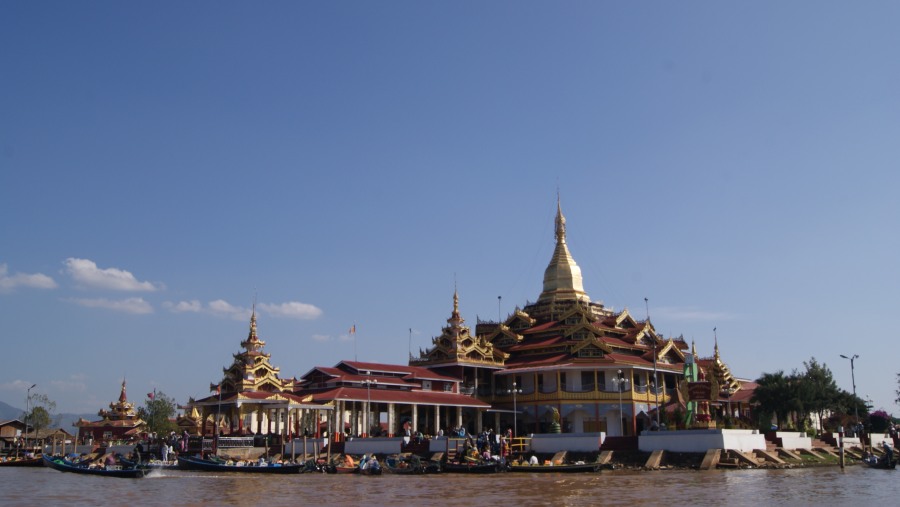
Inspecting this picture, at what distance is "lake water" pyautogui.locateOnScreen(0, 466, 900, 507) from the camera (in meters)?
27.5

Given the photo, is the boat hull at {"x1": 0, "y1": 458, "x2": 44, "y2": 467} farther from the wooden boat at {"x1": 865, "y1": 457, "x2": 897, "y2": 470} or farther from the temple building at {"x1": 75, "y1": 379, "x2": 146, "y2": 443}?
the wooden boat at {"x1": 865, "y1": 457, "x2": 897, "y2": 470}

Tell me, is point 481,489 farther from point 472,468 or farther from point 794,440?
point 794,440

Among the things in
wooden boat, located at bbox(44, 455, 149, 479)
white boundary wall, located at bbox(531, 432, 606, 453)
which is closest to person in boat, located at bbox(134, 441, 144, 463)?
wooden boat, located at bbox(44, 455, 149, 479)

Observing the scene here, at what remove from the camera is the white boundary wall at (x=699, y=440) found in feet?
132

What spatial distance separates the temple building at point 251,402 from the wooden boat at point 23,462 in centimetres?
866

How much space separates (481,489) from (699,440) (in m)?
13.7

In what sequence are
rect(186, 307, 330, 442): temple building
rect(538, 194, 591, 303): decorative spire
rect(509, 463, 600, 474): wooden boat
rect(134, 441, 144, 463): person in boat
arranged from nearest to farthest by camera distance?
1. rect(509, 463, 600, 474): wooden boat
2. rect(134, 441, 144, 463): person in boat
3. rect(186, 307, 330, 442): temple building
4. rect(538, 194, 591, 303): decorative spire

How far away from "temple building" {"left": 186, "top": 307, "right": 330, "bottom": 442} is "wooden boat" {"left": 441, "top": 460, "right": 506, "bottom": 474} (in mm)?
12232

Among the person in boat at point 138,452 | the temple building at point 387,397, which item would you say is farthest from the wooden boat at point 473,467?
the person in boat at point 138,452

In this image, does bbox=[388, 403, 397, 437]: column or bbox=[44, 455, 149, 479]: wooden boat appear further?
bbox=[388, 403, 397, 437]: column

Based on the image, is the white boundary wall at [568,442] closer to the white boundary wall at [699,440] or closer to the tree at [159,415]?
the white boundary wall at [699,440]

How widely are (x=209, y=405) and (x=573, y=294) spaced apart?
3006 cm

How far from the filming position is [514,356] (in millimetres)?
64250

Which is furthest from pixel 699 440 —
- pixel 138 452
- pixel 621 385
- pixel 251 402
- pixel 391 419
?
pixel 138 452
